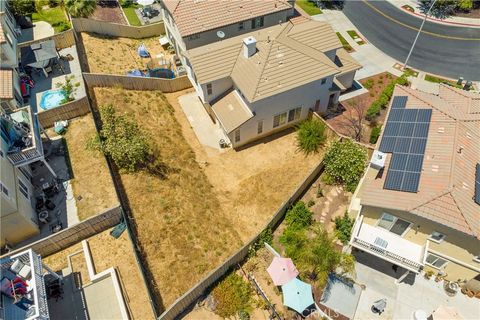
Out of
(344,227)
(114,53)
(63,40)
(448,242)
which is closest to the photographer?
(448,242)

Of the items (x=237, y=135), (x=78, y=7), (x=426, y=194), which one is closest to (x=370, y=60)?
(x=237, y=135)

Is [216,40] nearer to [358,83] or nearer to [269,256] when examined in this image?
[358,83]

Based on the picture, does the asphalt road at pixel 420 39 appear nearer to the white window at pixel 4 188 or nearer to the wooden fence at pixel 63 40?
the wooden fence at pixel 63 40

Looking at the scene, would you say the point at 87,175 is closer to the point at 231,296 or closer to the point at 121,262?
the point at 121,262

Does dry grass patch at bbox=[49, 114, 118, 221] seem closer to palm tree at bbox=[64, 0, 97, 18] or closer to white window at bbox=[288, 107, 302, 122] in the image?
palm tree at bbox=[64, 0, 97, 18]

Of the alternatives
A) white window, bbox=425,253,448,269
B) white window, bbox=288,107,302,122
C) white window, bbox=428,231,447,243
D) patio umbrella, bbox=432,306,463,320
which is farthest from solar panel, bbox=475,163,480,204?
white window, bbox=288,107,302,122
